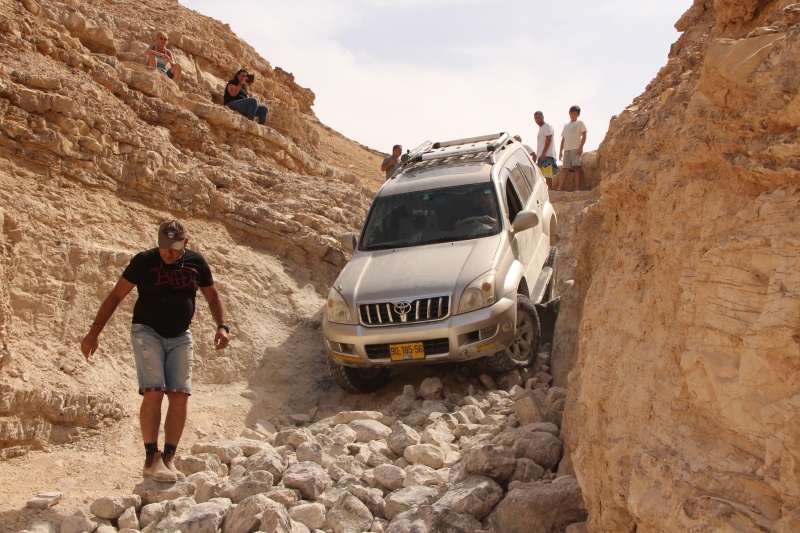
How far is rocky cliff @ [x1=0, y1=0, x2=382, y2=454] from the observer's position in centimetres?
704

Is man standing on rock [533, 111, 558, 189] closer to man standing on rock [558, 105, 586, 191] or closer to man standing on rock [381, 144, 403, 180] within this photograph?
man standing on rock [558, 105, 586, 191]

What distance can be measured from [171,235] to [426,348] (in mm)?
2879

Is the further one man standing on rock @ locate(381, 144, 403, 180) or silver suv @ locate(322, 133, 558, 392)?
man standing on rock @ locate(381, 144, 403, 180)

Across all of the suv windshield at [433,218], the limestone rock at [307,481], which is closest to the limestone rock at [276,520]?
the limestone rock at [307,481]

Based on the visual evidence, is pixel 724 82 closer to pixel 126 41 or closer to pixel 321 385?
pixel 321 385

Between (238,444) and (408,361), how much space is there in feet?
6.18

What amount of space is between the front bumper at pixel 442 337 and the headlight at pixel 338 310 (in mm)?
74

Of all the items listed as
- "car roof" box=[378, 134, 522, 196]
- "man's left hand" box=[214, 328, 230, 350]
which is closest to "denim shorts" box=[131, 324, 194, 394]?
"man's left hand" box=[214, 328, 230, 350]

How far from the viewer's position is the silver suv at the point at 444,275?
7301 millimetres

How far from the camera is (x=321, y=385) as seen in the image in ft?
27.8

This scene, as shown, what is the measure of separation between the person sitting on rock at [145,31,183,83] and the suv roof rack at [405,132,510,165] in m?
5.26

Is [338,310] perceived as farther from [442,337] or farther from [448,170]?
[448,170]

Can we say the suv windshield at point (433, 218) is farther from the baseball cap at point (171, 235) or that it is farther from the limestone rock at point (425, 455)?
the baseball cap at point (171, 235)

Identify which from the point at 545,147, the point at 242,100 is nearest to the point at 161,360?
the point at 242,100
